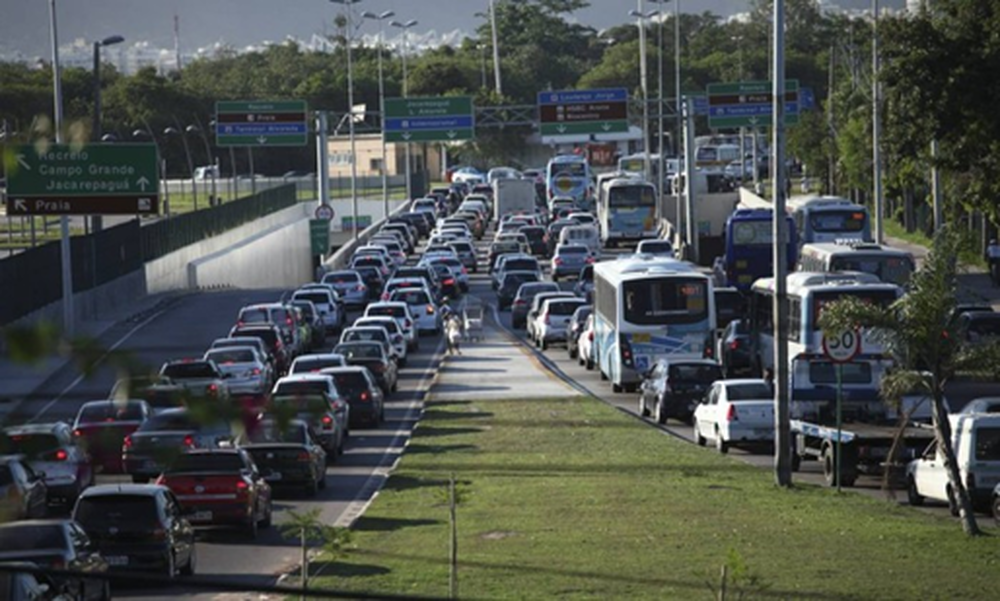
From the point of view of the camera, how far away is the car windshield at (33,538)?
59.3 ft

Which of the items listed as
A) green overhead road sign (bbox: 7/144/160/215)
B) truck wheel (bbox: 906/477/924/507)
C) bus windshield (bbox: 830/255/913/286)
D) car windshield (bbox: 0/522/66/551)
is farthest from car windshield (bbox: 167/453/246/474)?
bus windshield (bbox: 830/255/913/286)

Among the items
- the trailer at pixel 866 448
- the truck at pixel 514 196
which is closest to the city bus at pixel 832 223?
the trailer at pixel 866 448

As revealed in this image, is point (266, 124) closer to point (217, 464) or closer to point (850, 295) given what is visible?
point (850, 295)

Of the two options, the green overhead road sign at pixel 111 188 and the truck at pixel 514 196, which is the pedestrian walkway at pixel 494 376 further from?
the truck at pixel 514 196

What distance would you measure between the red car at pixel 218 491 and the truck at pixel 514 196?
85401mm

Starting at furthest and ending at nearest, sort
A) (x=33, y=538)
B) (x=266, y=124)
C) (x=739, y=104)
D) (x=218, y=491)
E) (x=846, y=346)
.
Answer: (x=739, y=104)
(x=266, y=124)
(x=846, y=346)
(x=218, y=491)
(x=33, y=538)

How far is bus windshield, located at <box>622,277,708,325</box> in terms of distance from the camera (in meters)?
42.9

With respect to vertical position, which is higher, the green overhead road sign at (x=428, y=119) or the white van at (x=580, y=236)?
the green overhead road sign at (x=428, y=119)

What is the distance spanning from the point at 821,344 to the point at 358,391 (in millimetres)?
8872

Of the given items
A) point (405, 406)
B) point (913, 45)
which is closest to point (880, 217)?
point (913, 45)

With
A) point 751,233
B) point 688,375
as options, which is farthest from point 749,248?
point 688,375

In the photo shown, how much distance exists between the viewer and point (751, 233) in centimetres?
6191

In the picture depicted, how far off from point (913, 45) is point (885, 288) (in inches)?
390

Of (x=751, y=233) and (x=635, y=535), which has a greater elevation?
(x=751, y=233)
